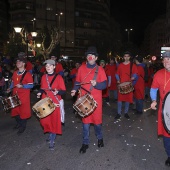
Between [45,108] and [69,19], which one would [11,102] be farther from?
[69,19]

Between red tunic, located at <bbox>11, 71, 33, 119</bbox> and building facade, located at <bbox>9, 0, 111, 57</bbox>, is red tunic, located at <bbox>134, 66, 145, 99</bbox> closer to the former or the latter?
red tunic, located at <bbox>11, 71, 33, 119</bbox>

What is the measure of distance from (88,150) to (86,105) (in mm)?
1196

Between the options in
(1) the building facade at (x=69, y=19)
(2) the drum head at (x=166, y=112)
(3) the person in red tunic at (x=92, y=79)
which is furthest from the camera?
(1) the building facade at (x=69, y=19)

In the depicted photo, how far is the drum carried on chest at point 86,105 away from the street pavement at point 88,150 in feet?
Answer: 3.12

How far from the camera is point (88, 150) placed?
18.9ft

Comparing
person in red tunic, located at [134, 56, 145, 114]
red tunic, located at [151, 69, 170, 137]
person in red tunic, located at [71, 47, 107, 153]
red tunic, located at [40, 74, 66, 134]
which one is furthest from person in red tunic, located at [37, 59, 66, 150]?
person in red tunic, located at [134, 56, 145, 114]

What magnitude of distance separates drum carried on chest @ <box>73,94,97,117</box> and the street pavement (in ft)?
3.12

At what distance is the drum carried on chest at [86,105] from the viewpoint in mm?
5160

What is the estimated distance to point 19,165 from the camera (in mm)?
4914

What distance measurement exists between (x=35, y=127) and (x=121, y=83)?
3011 millimetres

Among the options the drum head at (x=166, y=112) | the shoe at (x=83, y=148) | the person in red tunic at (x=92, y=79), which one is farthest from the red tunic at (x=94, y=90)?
the drum head at (x=166, y=112)

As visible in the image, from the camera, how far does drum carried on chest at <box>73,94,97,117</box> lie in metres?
5.16

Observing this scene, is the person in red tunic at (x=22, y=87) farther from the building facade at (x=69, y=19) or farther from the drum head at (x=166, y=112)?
the building facade at (x=69, y=19)

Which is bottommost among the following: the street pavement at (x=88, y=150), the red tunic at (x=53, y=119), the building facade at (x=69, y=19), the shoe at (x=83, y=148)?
the street pavement at (x=88, y=150)
